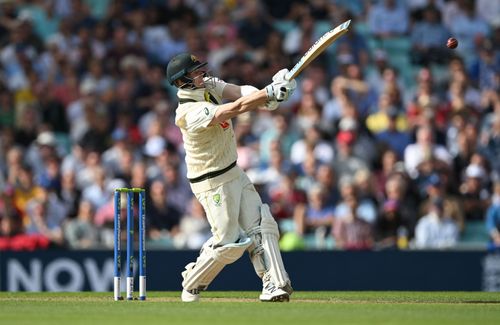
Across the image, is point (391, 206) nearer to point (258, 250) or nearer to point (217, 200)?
point (258, 250)

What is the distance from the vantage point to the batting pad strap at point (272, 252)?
34.3 feet

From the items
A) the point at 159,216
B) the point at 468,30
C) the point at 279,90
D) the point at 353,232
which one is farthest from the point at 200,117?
the point at 468,30

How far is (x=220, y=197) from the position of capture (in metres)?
10.5

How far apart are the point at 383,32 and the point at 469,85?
1665 mm

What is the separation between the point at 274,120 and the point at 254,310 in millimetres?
7412

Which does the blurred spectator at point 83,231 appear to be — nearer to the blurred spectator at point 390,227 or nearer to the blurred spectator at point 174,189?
the blurred spectator at point 174,189

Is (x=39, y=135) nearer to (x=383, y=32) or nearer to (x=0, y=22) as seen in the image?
(x=0, y=22)

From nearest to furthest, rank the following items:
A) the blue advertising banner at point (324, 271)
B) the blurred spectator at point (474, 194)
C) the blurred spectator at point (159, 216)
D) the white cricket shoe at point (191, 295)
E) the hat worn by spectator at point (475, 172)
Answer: the white cricket shoe at point (191, 295)
the blue advertising banner at point (324, 271)
the blurred spectator at point (159, 216)
the blurred spectator at point (474, 194)
the hat worn by spectator at point (475, 172)

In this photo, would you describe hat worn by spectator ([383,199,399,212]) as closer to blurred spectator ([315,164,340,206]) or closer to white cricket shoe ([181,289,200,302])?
blurred spectator ([315,164,340,206])

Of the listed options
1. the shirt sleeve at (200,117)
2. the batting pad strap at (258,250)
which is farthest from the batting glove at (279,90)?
the batting pad strap at (258,250)

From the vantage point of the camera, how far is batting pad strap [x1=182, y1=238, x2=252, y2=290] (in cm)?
1048

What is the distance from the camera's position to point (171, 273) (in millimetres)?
13672

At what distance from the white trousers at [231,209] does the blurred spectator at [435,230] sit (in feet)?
15.1

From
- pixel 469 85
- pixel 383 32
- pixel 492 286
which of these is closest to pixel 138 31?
pixel 383 32
